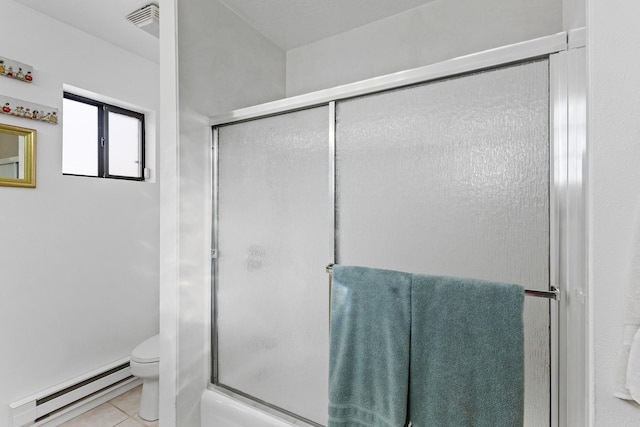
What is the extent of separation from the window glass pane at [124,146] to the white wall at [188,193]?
1.32 metres

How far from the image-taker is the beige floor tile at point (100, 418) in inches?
76.2

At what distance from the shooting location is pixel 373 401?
991mm

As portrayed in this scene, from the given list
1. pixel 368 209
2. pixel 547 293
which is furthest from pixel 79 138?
pixel 547 293

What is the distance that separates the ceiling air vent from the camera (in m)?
1.79

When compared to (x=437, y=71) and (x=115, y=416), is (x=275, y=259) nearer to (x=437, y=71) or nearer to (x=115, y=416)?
(x=437, y=71)

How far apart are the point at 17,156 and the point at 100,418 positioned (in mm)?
1643

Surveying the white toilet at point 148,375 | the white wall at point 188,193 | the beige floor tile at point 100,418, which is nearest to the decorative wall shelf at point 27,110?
the white wall at point 188,193

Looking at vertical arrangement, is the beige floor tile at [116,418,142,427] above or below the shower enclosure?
below

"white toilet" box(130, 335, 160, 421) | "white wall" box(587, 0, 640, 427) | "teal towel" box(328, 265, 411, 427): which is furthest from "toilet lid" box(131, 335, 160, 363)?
"white wall" box(587, 0, 640, 427)

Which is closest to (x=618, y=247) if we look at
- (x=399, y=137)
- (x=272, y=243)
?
(x=399, y=137)

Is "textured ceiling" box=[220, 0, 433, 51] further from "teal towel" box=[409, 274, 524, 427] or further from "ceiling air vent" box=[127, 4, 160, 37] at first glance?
"teal towel" box=[409, 274, 524, 427]

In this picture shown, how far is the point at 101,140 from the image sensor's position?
93.2 inches

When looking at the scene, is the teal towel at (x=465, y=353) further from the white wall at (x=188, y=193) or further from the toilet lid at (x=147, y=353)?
the toilet lid at (x=147, y=353)

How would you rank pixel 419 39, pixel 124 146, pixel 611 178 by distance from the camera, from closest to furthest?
pixel 611 178, pixel 419 39, pixel 124 146
